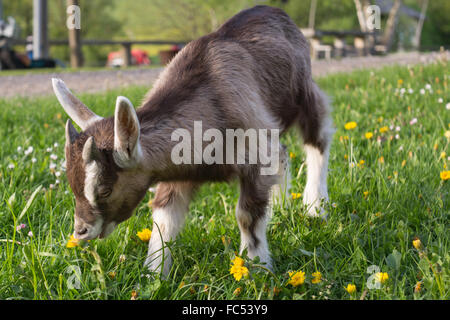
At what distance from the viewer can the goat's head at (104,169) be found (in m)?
2.18

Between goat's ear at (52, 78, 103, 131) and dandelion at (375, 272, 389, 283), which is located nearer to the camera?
dandelion at (375, 272, 389, 283)

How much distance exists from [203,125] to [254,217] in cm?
62

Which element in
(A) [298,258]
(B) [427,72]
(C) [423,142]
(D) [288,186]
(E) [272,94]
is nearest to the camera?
(A) [298,258]

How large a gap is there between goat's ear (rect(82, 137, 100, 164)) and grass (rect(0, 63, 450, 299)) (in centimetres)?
45

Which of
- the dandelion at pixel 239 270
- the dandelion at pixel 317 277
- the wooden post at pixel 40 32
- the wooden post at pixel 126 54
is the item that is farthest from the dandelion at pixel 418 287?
the wooden post at pixel 126 54

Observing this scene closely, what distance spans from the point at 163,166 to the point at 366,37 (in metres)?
Answer: 21.8

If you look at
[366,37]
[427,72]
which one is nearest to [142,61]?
[366,37]

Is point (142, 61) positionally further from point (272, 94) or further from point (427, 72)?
point (272, 94)

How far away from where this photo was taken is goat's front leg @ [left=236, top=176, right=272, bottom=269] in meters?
2.82

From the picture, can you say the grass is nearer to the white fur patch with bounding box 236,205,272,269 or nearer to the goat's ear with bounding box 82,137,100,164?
the white fur patch with bounding box 236,205,272,269

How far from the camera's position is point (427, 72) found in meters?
7.27

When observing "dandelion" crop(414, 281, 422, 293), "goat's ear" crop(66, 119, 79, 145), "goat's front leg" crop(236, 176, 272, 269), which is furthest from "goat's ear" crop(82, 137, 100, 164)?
"dandelion" crop(414, 281, 422, 293)

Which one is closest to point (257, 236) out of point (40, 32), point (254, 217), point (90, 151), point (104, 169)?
point (254, 217)

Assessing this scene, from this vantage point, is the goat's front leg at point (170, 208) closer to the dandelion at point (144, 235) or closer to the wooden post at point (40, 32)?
the dandelion at point (144, 235)
